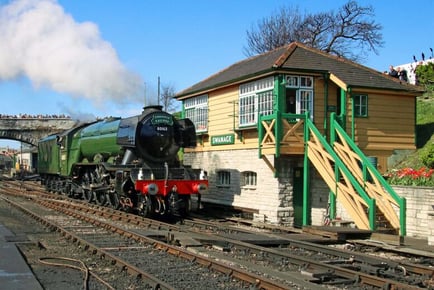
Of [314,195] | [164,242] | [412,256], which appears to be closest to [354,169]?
[314,195]

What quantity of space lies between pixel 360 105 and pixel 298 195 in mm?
3559

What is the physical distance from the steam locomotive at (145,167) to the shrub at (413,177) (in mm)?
5799

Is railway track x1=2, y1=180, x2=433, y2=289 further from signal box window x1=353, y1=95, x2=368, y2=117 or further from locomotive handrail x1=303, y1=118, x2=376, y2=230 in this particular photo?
signal box window x1=353, y1=95, x2=368, y2=117

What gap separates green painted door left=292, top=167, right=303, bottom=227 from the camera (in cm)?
1710

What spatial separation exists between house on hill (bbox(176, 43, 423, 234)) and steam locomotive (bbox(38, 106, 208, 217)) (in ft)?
6.19

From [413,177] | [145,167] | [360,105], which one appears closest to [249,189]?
[145,167]

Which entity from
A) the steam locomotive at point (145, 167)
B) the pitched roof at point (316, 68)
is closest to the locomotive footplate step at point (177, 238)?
the steam locomotive at point (145, 167)

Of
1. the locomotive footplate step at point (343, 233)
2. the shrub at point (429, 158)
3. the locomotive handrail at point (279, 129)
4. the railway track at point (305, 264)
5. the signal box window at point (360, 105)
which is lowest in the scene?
the railway track at point (305, 264)

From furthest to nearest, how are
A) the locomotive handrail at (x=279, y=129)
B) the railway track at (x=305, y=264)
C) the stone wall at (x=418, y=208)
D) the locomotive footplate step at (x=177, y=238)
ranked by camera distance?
the locomotive handrail at (x=279, y=129)
the stone wall at (x=418, y=208)
the locomotive footplate step at (x=177, y=238)
the railway track at (x=305, y=264)

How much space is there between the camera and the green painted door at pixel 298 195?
17102 millimetres

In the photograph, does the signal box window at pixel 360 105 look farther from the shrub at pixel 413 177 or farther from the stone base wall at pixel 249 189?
the stone base wall at pixel 249 189

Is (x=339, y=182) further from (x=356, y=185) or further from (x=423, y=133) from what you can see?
(x=423, y=133)

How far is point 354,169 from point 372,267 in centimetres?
640

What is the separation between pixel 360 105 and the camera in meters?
17.5
